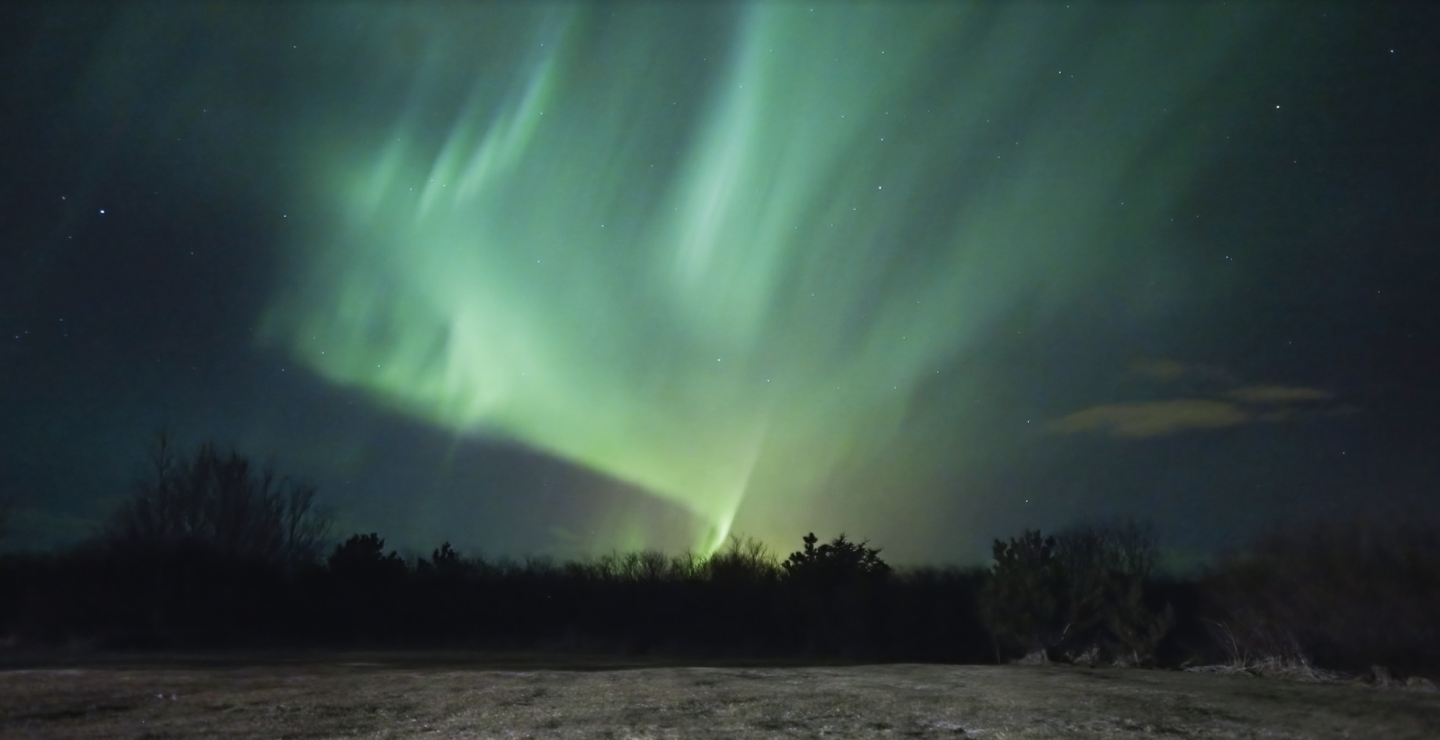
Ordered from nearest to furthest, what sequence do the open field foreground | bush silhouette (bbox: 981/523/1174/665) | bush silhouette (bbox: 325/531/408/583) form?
the open field foreground < bush silhouette (bbox: 981/523/1174/665) < bush silhouette (bbox: 325/531/408/583)

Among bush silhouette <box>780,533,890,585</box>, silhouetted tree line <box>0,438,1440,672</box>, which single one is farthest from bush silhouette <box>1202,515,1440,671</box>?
bush silhouette <box>780,533,890,585</box>

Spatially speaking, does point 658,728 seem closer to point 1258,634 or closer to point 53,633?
point 1258,634

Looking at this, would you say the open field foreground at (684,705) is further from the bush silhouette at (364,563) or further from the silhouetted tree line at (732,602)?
the bush silhouette at (364,563)

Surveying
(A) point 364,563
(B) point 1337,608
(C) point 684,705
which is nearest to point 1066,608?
(B) point 1337,608

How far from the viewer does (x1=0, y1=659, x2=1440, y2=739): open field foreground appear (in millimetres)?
14055

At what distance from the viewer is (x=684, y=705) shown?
15992mm

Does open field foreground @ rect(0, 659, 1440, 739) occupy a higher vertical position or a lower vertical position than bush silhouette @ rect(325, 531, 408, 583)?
lower

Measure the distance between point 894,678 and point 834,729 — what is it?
5959mm

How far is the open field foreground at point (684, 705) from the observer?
46.1ft

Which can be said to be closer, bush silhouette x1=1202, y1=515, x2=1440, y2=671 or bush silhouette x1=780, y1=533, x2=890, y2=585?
bush silhouette x1=1202, y1=515, x2=1440, y2=671

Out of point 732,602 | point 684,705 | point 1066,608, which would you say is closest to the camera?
point 684,705

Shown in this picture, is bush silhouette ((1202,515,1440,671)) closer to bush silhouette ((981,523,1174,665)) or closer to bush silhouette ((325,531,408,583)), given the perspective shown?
bush silhouette ((981,523,1174,665))

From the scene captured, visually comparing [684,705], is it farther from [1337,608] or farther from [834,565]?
[834,565]

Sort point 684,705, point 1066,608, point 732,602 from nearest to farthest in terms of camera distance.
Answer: point 684,705, point 1066,608, point 732,602
